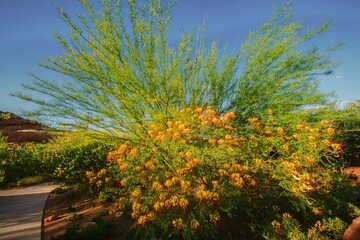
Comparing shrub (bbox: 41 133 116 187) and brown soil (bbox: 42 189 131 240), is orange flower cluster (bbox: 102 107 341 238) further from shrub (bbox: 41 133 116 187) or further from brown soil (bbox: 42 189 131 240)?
shrub (bbox: 41 133 116 187)

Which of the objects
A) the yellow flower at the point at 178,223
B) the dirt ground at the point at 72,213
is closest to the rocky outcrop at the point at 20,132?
the dirt ground at the point at 72,213

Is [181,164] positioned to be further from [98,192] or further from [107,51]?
[98,192]

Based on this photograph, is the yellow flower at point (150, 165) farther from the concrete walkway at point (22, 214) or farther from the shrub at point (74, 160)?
the shrub at point (74, 160)

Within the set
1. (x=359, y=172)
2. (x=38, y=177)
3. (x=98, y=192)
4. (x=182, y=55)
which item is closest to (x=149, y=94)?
(x=182, y=55)

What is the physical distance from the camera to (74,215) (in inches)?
225

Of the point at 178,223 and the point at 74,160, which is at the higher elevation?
the point at 74,160

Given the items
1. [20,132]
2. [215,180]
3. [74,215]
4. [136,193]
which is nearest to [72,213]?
[74,215]

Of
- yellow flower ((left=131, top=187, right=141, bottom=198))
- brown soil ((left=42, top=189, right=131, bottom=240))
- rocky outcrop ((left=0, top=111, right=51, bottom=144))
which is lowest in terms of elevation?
brown soil ((left=42, top=189, right=131, bottom=240))

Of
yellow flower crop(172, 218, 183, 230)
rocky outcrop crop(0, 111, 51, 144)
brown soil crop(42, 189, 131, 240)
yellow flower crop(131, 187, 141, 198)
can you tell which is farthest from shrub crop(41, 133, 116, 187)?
rocky outcrop crop(0, 111, 51, 144)

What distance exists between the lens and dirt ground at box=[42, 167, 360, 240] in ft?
16.9

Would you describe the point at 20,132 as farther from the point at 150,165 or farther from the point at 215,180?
the point at 215,180

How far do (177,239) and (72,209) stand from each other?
3.25 metres

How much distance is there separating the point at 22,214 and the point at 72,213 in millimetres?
1078

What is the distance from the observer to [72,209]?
6398 mm
